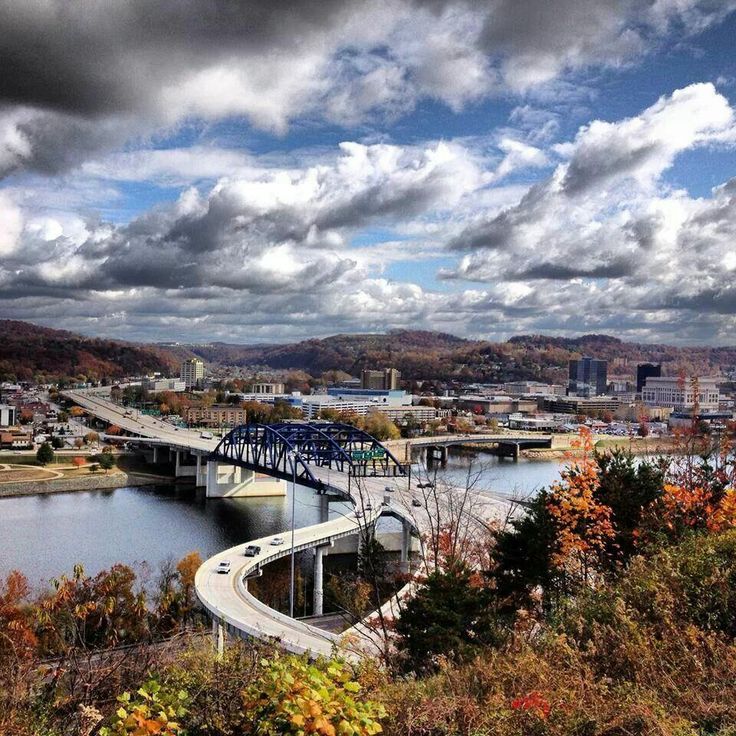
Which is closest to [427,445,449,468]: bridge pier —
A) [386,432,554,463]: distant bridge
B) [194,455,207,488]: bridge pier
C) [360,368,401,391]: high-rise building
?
[386,432,554,463]: distant bridge

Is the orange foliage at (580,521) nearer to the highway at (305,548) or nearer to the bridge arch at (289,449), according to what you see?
the highway at (305,548)

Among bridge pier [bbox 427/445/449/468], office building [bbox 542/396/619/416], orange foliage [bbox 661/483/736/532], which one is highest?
orange foliage [bbox 661/483/736/532]

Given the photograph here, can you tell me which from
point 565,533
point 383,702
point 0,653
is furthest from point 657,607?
point 0,653

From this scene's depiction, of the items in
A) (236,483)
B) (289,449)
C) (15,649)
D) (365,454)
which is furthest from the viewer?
(365,454)

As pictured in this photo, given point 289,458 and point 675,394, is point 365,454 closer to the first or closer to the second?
point 289,458

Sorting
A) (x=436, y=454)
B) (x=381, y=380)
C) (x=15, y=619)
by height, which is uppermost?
(x=381, y=380)

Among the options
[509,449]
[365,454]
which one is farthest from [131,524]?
[509,449]

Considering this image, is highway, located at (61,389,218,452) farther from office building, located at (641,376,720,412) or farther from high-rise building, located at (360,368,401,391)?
office building, located at (641,376,720,412)
